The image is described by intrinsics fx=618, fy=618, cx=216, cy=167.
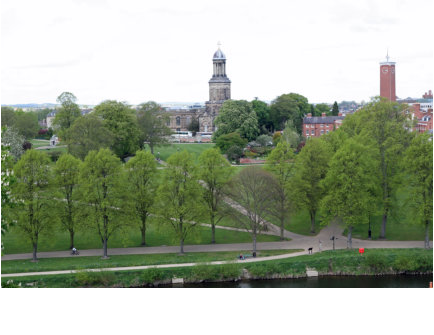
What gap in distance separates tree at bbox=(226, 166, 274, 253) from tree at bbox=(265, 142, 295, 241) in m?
0.63

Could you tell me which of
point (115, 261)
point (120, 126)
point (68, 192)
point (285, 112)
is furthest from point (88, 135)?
point (285, 112)

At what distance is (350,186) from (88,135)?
28.9 metres

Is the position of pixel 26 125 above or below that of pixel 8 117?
below

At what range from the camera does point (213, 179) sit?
4009 centimetres

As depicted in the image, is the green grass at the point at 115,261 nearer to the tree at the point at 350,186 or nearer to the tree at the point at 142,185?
the tree at the point at 142,185

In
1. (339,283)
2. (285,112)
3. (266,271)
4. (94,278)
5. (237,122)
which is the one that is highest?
(285,112)

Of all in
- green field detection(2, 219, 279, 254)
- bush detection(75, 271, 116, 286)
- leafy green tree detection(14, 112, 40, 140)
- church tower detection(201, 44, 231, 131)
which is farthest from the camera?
church tower detection(201, 44, 231, 131)

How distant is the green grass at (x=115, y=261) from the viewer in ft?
109

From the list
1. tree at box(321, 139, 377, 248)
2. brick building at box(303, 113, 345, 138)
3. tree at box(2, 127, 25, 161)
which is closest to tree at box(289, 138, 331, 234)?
tree at box(321, 139, 377, 248)

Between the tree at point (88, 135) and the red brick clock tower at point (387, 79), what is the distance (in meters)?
70.5

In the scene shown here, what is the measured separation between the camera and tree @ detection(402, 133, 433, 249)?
36344 mm

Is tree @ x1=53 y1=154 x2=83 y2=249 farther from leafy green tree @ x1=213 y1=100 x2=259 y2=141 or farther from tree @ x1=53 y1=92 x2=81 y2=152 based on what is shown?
leafy green tree @ x1=213 y1=100 x2=259 y2=141

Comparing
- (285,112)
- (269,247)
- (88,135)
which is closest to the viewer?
(269,247)

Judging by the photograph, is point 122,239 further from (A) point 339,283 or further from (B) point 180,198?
(A) point 339,283
